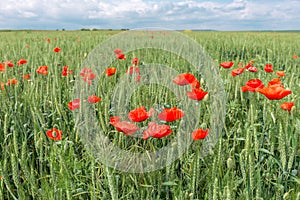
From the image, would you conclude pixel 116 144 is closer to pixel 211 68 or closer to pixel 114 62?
pixel 211 68

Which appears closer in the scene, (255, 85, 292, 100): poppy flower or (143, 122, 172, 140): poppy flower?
(143, 122, 172, 140): poppy flower

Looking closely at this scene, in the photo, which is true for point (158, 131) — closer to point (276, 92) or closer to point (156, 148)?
point (156, 148)

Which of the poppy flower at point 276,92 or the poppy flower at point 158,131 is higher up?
the poppy flower at point 276,92

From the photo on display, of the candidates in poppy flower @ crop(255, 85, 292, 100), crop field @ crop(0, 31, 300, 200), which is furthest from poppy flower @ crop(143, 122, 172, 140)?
poppy flower @ crop(255, 85, 292, 100)

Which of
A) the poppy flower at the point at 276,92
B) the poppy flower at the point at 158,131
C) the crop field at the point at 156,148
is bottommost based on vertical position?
the crop field at the point at 156,148

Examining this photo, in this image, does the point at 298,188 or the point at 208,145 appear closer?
the point at 298,188

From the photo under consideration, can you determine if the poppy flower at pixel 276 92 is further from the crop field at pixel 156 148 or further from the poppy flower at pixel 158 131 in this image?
the poppy flower at pixel 158 131

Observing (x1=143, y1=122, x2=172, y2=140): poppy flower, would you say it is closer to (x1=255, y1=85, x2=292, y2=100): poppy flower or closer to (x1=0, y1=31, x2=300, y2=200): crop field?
(x1=0, y1=31, x2=300, y2=200): crop field

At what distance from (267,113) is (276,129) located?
0.08m

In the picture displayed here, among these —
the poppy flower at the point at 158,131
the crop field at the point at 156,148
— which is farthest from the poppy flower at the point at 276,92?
the poppy flower at the point at 158,131

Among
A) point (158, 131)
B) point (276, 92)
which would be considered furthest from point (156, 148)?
point (276, 92)

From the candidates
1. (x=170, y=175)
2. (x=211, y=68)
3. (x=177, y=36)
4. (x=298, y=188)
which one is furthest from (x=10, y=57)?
(x=298, y=188)

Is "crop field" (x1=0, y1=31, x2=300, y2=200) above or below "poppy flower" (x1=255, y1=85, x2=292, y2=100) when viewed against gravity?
below

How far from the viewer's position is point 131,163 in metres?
1.08
